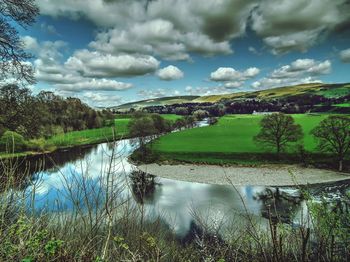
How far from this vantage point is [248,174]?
44094 mm

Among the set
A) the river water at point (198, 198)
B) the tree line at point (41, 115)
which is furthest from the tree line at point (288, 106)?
the river water at point (198, 198)

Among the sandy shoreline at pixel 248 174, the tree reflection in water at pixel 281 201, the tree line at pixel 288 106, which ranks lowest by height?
the sandy shoreline at pixel 248 174

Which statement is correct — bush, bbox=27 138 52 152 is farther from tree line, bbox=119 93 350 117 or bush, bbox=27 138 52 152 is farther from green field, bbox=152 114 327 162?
tree line, bbox=119 93 350 117

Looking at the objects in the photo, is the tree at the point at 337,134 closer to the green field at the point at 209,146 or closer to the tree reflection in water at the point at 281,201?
the green field at the point at 209,146

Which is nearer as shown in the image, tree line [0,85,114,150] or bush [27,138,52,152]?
tree line [0,85,114,150]

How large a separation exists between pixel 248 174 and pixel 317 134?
542 inches

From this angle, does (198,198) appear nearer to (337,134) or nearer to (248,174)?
(248,174)

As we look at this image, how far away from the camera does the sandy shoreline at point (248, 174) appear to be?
39.0 m

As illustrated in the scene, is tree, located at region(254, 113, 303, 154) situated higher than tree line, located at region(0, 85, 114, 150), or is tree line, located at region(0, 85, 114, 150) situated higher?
tree line, located at region(0, 85, 114, 150)

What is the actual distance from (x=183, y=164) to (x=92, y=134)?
44.4 metres

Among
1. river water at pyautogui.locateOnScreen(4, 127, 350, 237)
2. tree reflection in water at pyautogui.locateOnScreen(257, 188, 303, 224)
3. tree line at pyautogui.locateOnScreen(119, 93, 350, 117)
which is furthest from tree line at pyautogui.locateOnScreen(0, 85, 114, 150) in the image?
tree line at pyautogui.locateOnScreen(119, 93, 350, 117)

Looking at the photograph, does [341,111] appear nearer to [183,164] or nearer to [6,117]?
[183,164]

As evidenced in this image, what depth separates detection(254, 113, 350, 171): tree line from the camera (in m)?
44.9

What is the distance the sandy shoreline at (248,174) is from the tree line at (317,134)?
471cm
